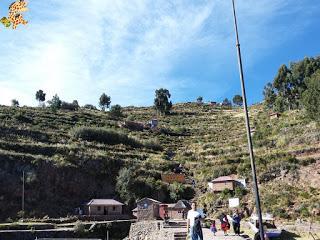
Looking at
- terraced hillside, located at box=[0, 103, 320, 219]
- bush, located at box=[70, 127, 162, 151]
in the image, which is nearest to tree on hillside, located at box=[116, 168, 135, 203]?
terraced hillside, located at box=[0, 103, 320, 219]

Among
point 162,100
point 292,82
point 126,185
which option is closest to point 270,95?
point 292,82

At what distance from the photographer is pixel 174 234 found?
29.0 meters

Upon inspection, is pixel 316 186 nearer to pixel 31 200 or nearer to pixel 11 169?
pixel 31 200

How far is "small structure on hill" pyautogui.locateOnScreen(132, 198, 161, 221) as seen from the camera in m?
49.5

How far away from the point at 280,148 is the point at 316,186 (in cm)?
1363

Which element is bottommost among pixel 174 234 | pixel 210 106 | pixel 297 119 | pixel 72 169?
pixel 174 234

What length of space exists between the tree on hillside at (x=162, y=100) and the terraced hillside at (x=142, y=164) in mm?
25271

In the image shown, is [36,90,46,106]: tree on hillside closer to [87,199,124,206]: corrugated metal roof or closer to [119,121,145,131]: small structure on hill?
[119,121,145,131]: small structure on hill

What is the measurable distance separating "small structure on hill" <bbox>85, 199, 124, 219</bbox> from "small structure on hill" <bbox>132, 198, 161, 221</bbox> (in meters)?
3.53

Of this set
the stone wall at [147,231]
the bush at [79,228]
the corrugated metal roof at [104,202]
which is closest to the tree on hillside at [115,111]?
the corrugated metal roof at [104,202]

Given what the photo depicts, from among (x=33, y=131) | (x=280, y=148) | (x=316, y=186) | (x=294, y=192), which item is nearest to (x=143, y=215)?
(x=294, y=192)

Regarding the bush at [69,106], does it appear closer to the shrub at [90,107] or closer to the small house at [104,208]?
the shrub at [90,107]

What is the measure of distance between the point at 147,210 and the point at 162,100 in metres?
62.8

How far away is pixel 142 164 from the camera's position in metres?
65.4
